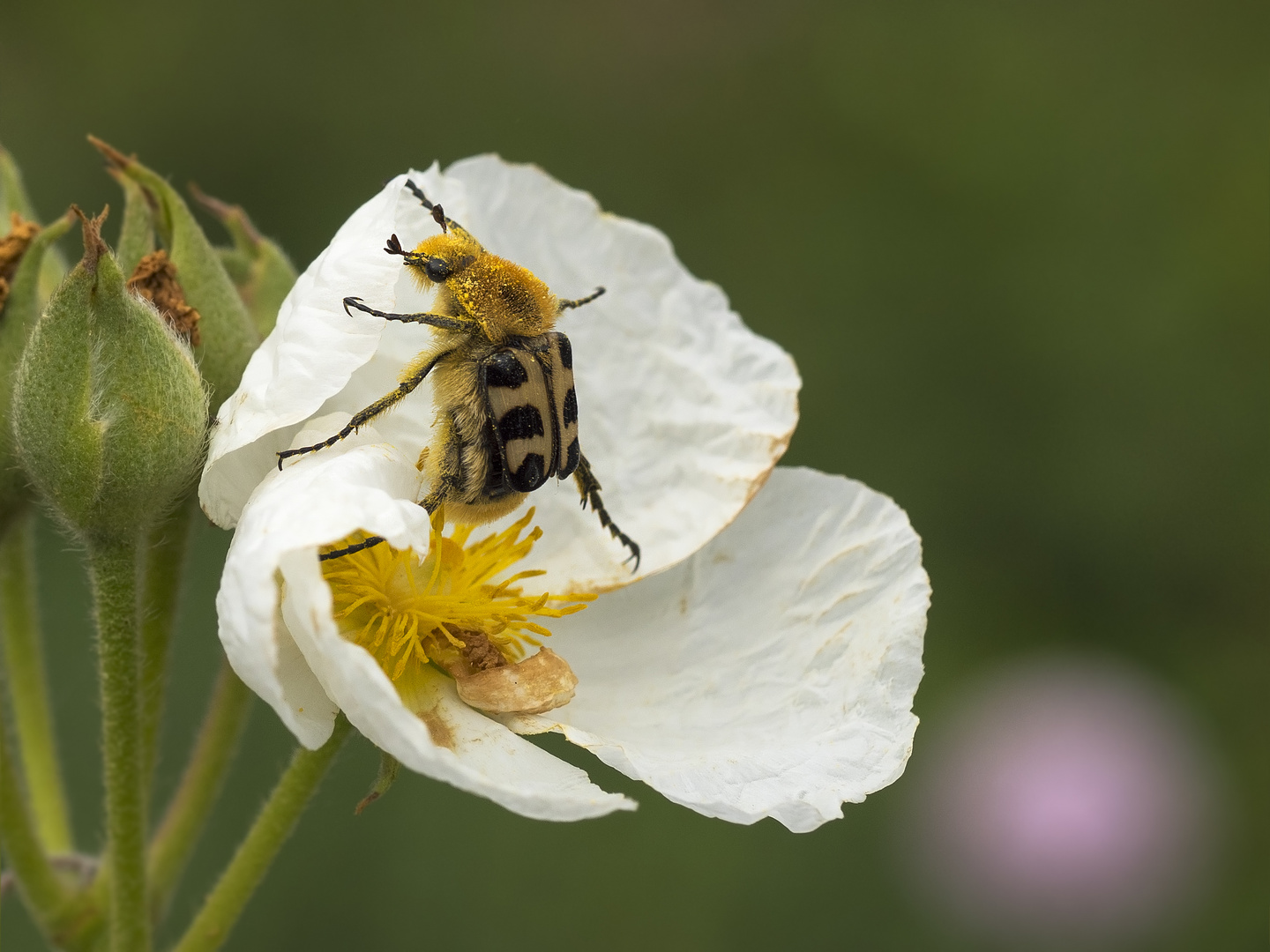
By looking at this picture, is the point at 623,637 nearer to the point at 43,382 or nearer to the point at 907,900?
the point at 43,382

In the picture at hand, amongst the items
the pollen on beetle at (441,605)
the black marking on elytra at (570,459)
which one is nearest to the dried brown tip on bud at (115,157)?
the pollen on beetle at (441,605)

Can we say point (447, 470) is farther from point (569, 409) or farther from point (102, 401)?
point (102, 401)

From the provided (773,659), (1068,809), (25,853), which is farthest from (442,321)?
(1068,809)

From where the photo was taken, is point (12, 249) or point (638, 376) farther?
point (638, 376)

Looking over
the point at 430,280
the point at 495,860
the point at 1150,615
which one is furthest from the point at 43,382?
the point at 1150,615

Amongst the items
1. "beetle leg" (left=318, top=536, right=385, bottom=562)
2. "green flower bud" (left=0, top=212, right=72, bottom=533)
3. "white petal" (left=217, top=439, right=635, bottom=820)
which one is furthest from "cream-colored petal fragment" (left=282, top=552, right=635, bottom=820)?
"green flower bud" (left=0, top=212, right=72, bottom=533)

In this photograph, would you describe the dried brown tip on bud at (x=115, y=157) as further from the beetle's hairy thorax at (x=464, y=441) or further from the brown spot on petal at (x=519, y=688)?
the brown spot on petal at (x=519, y=688)
